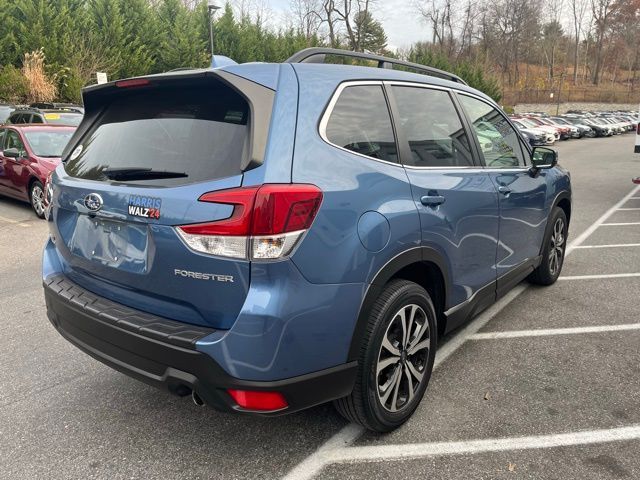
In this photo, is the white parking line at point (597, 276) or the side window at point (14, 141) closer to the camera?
the white parking line at point (597, 276)

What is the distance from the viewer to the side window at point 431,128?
9.56ft

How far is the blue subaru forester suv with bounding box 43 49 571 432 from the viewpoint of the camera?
212cm

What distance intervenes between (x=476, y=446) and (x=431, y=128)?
1.76 m

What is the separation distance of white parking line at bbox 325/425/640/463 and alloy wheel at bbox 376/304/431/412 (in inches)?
8.2

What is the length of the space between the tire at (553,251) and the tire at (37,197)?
7730mm

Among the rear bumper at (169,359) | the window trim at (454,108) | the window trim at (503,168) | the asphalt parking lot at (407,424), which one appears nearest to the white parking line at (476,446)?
the asphalt parking lot at (407,424)

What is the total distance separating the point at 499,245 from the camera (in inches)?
144

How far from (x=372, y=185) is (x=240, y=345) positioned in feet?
3.07

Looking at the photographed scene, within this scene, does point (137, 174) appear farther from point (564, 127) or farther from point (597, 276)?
point (564, 127)

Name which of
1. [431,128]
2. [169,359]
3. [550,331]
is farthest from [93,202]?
[550,331]

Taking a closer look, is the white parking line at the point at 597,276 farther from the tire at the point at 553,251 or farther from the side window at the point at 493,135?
the side window at the point at 493,135

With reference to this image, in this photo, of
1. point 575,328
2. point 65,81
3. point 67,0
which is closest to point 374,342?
point 575,328

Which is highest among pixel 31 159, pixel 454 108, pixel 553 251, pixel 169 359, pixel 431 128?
pixel 454 108

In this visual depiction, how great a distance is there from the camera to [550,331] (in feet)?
13.4
